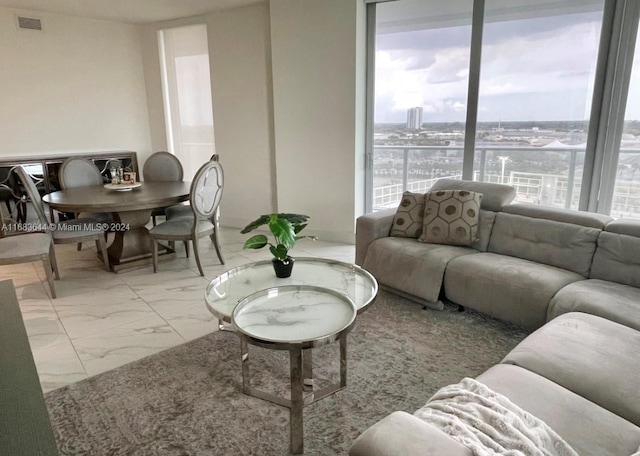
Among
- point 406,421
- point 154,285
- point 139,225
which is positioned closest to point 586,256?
point 406,421

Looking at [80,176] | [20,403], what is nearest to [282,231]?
[20,403]

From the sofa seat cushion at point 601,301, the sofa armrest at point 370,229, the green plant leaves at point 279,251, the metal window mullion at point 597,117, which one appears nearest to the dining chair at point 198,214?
the sofa armrest at point 370,229

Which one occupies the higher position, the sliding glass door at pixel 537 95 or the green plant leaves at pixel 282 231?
the sliding glass door at pixel 537 95

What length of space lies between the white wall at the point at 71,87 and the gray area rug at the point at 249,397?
13.7 ft

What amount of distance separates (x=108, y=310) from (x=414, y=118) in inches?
134

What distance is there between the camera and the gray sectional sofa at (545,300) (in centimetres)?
126

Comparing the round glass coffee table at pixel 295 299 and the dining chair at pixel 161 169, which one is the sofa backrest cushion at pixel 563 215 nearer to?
the round glass coffee table at pixel 295 299

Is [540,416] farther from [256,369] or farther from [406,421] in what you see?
[256,369]

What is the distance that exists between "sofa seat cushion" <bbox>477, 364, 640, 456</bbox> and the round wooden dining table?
122 inches

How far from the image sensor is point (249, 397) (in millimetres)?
2133

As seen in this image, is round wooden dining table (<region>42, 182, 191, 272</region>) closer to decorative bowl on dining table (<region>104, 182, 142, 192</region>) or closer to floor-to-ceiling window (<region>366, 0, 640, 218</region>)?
decorative bowl on dining table (<region>104, 182, 142, 192</region>)

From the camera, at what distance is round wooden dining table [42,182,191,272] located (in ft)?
11.6

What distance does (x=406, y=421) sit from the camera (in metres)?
1.18

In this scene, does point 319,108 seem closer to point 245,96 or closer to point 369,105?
point 369,105
